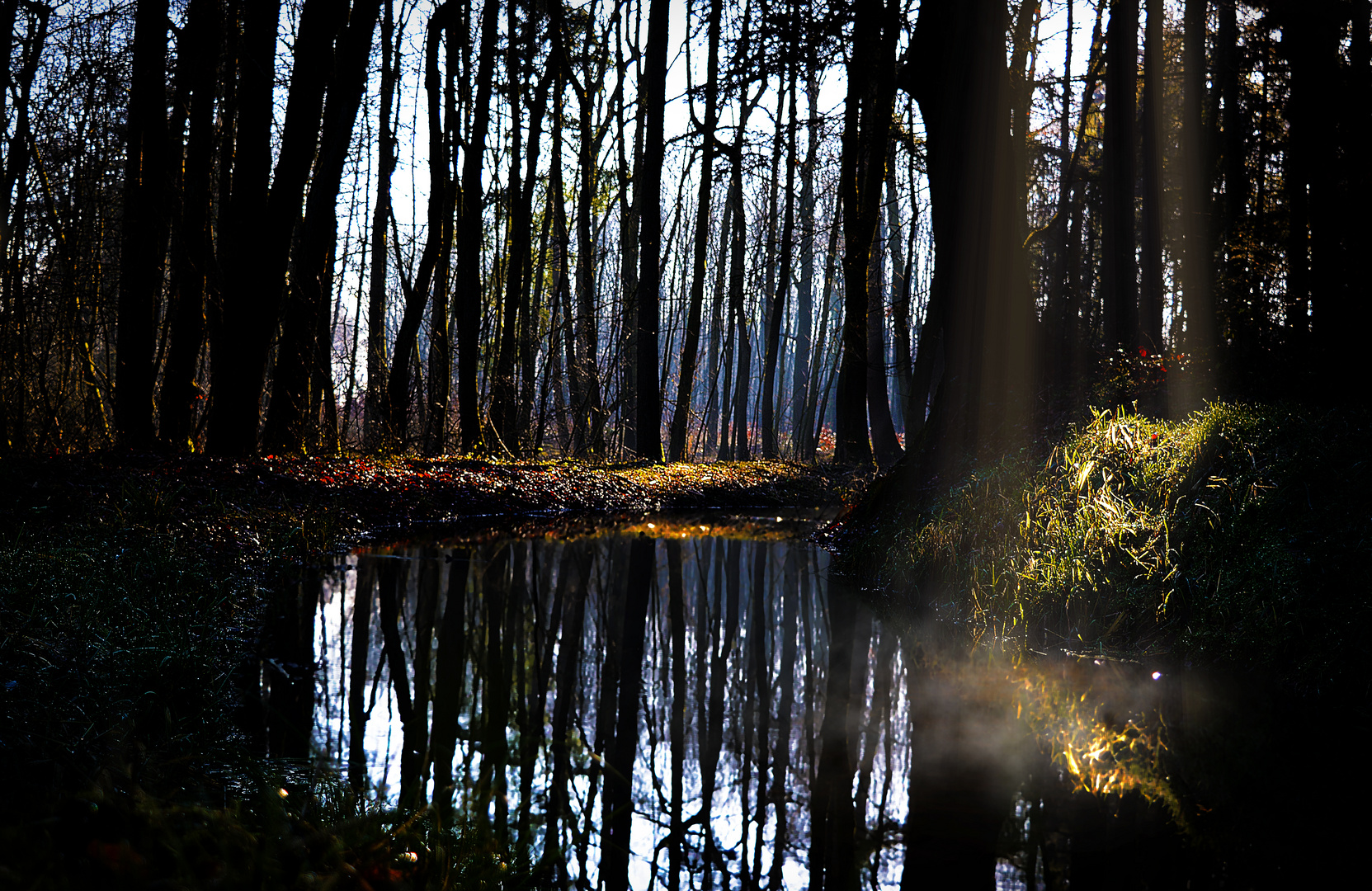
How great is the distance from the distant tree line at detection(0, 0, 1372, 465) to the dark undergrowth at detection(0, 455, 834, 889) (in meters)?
3.17

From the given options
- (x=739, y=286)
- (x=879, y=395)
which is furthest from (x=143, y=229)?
(x=739, y=286)

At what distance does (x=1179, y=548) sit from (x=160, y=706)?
512 centimetres

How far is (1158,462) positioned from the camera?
551 centimetres

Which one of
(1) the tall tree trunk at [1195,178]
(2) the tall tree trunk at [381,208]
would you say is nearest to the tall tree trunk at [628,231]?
(2) the tall tree trunk at [381,208]

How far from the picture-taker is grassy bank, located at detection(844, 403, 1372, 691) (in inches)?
161

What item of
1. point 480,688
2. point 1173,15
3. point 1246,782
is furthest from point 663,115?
point 1246,782

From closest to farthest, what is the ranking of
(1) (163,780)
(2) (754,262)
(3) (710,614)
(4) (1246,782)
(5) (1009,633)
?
(1) (163,780) → (4) (1246,782) → (5) (1009,633) → (3) (710,614) → (2) (754,262)

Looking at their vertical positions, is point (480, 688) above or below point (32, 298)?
below

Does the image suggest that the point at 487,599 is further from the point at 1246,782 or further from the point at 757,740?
the point at 1246,782

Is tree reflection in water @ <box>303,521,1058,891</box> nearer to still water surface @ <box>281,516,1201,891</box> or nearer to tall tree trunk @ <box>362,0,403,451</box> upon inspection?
still water surface @ <box>281,516,1201,891</box>

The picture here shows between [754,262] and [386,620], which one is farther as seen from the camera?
[754,262]

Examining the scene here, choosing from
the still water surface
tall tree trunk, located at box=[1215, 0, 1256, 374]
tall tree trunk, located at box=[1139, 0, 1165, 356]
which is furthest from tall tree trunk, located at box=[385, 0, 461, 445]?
tall tree trunk, located at box=[1215, 0, 1256, 374]

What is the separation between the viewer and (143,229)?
8.92m

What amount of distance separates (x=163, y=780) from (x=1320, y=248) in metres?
11.3
